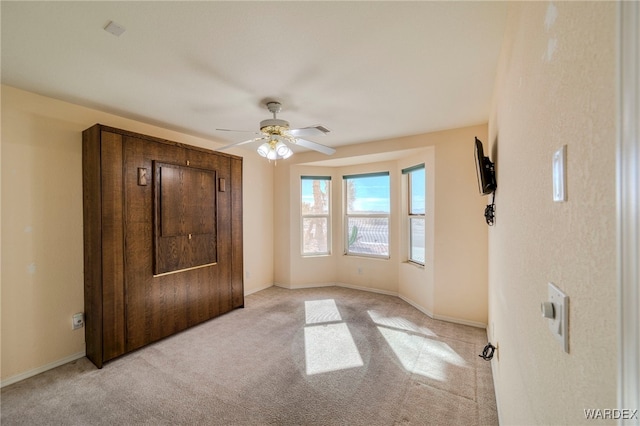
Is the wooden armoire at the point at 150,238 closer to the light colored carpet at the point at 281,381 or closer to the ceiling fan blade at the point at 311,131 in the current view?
the light colored carpet at the point at 281,381

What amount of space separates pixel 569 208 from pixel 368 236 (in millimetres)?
4204

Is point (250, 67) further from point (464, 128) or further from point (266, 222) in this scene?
point (266, 222)

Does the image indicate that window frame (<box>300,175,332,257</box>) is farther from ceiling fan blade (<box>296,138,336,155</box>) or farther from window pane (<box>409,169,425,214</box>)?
ceiling fan blade (<box>296,138,336,155</box>)

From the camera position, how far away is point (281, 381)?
217 centimetres

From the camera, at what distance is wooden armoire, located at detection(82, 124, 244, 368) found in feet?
8.11

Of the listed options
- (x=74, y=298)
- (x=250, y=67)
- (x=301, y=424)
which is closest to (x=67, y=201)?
(x=74, y=298)

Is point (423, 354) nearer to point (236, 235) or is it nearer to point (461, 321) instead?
point (461, 321)

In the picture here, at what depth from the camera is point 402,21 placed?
4.82 feet

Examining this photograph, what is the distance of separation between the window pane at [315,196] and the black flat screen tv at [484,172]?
10.6 ft

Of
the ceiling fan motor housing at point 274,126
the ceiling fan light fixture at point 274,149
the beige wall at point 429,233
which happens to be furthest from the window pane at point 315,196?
the ceiling fan motor housing at point 274,126

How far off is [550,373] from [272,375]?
210 centimetres

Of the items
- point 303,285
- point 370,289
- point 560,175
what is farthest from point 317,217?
point 560,175

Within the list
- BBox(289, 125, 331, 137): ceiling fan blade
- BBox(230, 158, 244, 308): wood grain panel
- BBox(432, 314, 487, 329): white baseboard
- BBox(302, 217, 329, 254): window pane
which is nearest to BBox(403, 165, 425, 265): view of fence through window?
BBox(432, 314, 487, 329): white baseboard

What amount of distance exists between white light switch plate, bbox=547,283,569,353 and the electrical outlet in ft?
12.0
